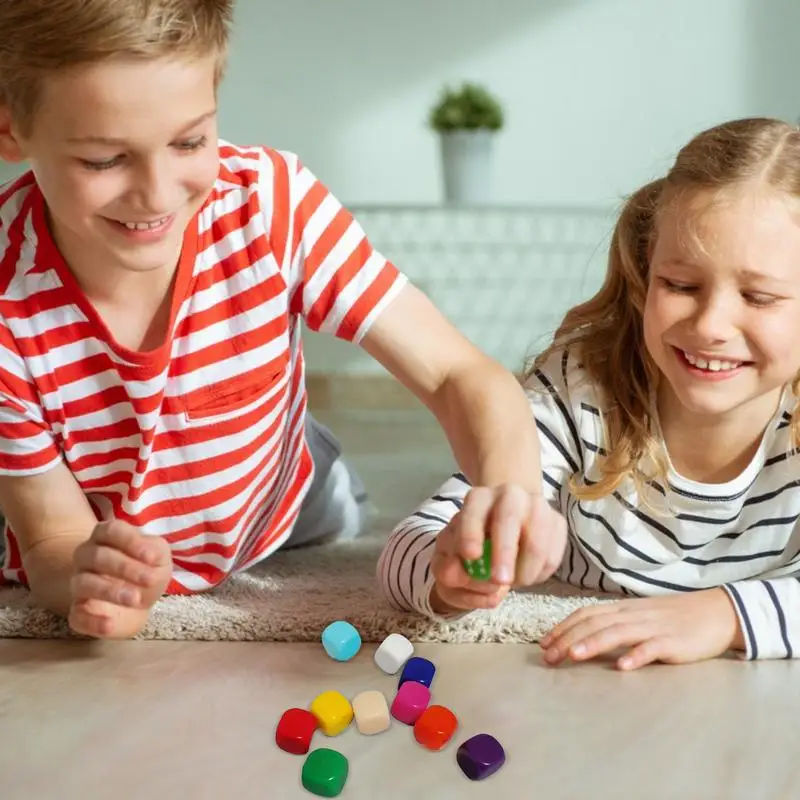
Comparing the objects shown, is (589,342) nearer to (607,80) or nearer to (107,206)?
Answer: (107,206)

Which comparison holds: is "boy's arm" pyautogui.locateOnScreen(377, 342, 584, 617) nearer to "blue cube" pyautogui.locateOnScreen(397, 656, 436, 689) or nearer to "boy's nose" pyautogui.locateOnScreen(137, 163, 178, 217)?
"blue cube" pyautogui.locateOnScreen(397, 656, 436, 689)

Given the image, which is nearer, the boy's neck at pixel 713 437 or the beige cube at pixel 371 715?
the beige cube at pixel 371 715

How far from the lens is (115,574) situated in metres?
0.75

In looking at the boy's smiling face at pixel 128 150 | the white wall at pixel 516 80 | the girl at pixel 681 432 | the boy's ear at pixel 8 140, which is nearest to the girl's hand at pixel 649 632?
the girl at pixel 681 432

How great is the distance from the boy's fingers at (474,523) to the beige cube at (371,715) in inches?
4.4

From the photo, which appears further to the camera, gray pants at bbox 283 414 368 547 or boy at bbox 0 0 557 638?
gray pants at bbox 283 414 368 547

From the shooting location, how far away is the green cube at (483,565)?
738 mm

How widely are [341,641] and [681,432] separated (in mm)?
370

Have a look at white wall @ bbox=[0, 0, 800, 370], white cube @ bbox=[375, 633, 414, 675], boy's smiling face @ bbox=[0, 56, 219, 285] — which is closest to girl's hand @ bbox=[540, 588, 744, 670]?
white cube @ bbox=[375, 633, 414, 675]

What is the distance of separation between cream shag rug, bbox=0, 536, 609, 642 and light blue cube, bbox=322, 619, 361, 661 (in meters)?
0.03

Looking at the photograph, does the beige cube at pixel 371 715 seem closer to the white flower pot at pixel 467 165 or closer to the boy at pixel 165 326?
the boy at pixel 165 326

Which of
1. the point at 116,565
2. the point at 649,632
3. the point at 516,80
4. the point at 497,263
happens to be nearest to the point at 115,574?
the point at 116,565

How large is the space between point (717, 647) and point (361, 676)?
0.26 m

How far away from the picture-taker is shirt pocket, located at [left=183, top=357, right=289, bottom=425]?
991 mm
